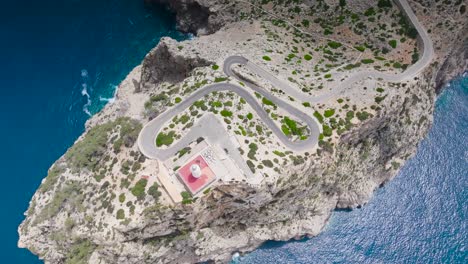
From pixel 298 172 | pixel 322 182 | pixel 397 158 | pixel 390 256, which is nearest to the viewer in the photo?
pixel 298 172

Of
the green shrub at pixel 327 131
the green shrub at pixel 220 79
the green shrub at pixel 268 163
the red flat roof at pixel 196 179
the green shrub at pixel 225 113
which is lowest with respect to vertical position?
the green shrub at pixel 327 131

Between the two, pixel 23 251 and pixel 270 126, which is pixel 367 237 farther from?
pixel 23 251

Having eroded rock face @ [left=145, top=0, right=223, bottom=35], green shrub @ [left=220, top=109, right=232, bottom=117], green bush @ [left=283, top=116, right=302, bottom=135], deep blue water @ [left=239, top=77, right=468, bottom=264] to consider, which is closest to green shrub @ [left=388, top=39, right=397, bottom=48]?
deep blue water @ [left=239, top=77, right=468, bottom=264]

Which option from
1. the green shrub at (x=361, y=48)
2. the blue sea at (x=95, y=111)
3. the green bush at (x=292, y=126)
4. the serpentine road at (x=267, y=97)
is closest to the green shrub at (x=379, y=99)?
the serpentine road at (x=267, y=97)

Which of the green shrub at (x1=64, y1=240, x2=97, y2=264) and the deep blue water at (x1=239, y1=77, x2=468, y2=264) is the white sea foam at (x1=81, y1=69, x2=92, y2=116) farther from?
the deep blue water at (x1=239, y1=77, x2=468, y2=264)

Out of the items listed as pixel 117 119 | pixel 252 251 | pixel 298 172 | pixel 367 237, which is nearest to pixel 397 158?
pixel 367 237

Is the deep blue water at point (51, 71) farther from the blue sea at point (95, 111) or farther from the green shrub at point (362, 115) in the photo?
the green shrub at point (362, 115)

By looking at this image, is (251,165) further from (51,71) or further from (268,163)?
(51,71)
